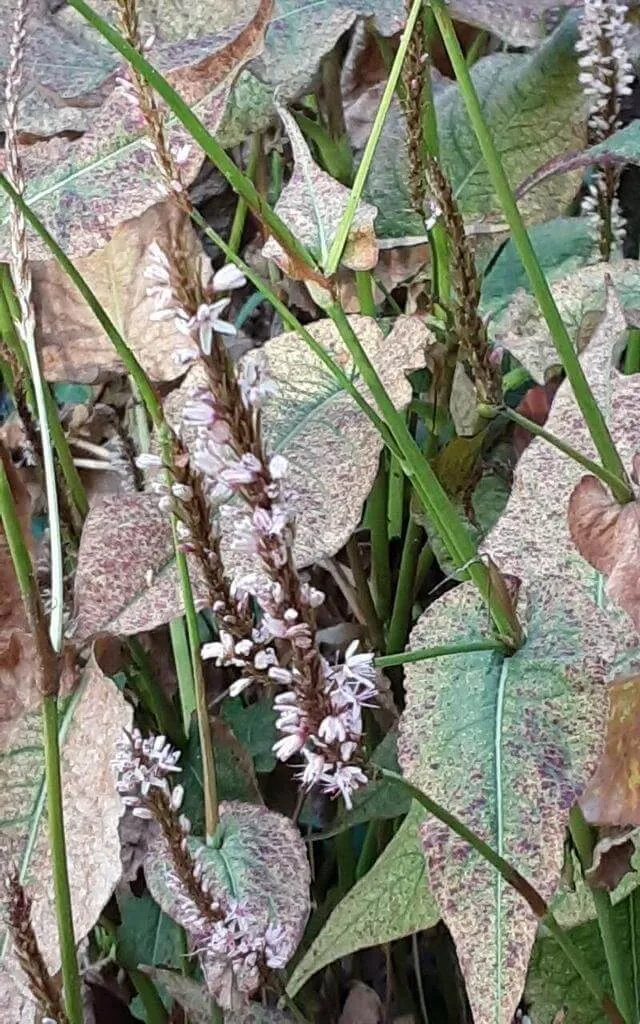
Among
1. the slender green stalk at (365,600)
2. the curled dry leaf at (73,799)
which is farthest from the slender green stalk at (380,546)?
the curled dry leaf at (73,799)

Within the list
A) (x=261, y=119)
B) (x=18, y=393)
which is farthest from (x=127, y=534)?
(x=261, y=119)

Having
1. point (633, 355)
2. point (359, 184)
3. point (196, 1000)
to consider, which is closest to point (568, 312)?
point (633, 355)

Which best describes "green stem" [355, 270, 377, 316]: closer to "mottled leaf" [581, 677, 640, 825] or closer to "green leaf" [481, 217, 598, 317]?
"green leaf" [481, 217, 598, 317]

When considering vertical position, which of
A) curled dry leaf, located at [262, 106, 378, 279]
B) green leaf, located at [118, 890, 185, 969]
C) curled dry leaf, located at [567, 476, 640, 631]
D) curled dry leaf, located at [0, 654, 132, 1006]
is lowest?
green leaf, located at [118, 890, 185, 969]

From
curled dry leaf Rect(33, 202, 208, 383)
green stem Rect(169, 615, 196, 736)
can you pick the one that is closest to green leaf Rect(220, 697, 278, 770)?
green stem Rect(169, 615, 196, 736)

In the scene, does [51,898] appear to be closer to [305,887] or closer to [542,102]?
[305,887]

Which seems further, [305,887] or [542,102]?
[542,102]

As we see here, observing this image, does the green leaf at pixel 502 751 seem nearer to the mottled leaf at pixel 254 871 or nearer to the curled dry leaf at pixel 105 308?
the mottled leaf at pixel 254 871
